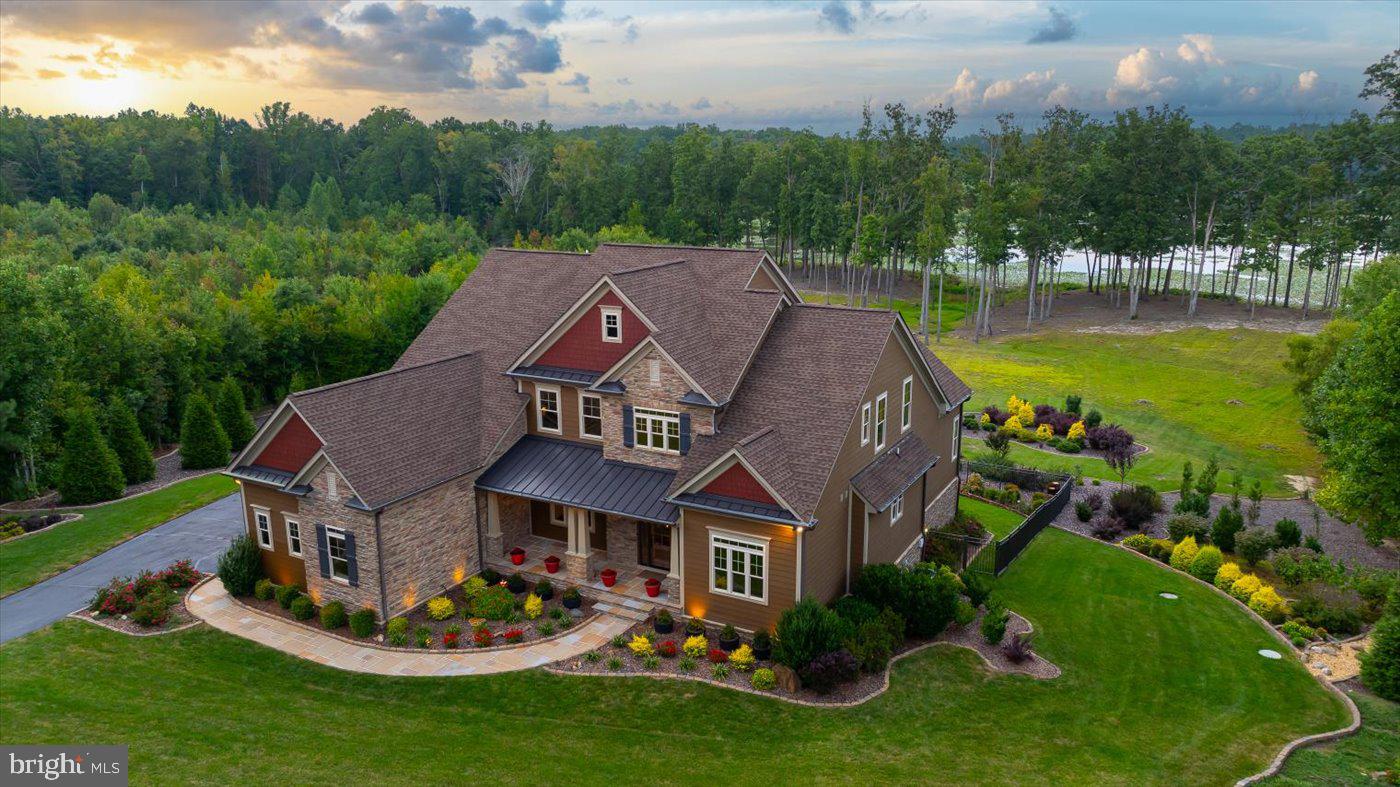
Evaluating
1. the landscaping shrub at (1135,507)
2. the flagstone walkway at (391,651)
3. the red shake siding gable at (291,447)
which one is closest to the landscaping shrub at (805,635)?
the flagstone walkway at (391,651)

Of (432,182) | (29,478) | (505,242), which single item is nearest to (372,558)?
(29,478)

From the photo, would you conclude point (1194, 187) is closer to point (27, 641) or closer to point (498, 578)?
point (498, 578)

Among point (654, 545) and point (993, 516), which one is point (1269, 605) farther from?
point (654, 545)

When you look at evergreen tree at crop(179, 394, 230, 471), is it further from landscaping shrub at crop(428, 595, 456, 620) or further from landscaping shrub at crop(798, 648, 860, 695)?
landscaping shrub at crop(798, 648, 860, 695)

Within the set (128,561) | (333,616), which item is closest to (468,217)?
(128,561)

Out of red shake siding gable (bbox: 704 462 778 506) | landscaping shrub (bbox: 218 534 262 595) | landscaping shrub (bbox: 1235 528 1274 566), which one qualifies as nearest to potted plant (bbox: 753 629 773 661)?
red shake siding gable (bbox: 704 462 778 506)

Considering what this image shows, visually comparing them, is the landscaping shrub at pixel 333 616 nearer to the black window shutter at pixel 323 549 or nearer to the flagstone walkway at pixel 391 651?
the flagstone walkway at pixel 391 651
